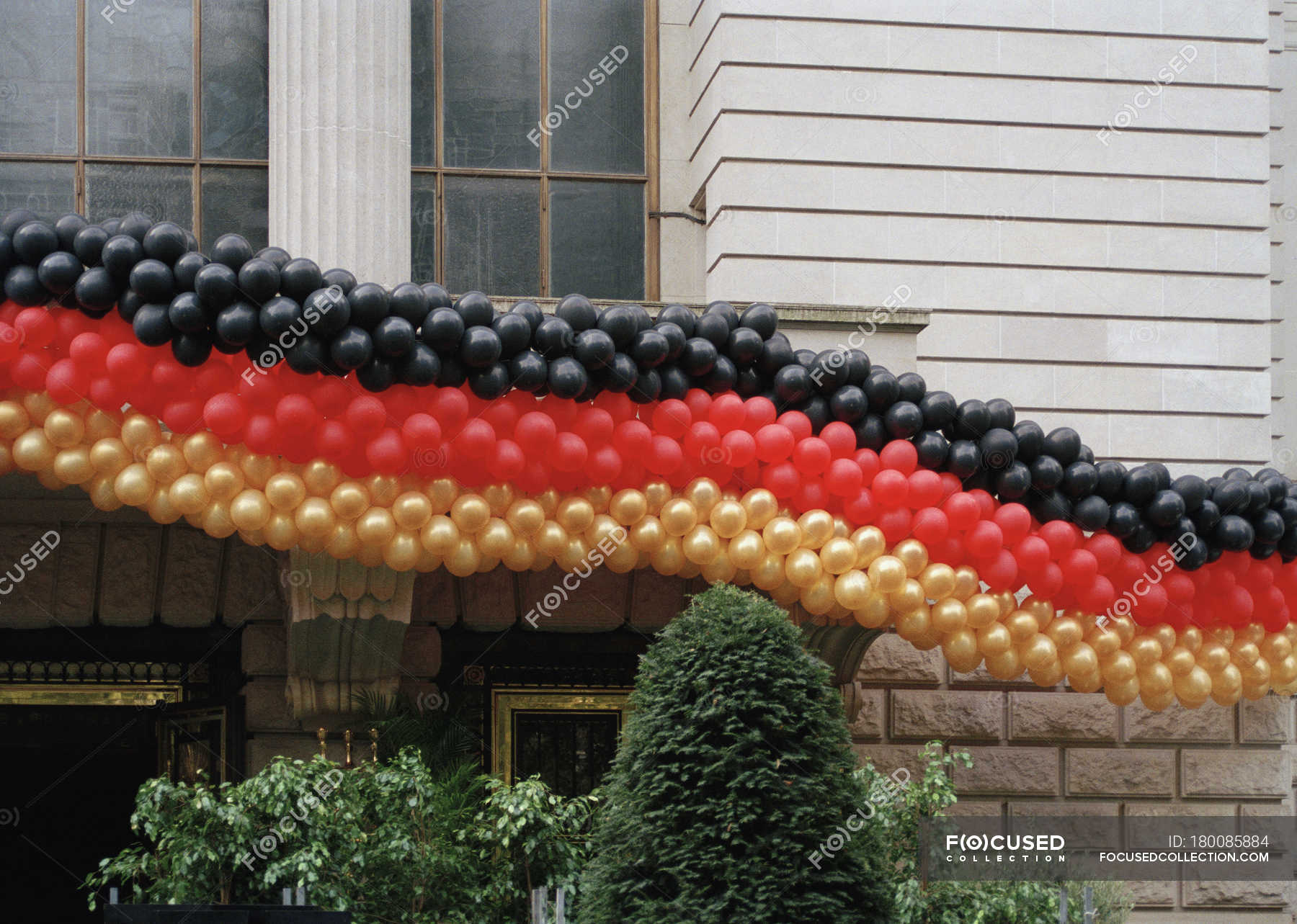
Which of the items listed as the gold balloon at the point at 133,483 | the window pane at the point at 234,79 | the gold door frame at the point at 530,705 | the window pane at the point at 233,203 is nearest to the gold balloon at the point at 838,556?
the gold door frame at the point at 530,705

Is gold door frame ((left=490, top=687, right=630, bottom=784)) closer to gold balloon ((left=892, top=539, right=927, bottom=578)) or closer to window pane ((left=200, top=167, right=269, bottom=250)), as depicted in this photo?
gold balloon ((left=892, top=539, right=927, bottom=578))

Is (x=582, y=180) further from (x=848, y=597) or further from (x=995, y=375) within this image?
(x=848, y=597)

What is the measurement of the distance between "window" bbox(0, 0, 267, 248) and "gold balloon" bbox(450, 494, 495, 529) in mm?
6207

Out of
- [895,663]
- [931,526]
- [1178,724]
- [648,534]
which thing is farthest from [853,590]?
[1178,724]

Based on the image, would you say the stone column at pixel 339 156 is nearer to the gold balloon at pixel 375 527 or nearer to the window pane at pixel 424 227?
the window pane at pixel 424 227

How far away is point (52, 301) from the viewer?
10.6 meters

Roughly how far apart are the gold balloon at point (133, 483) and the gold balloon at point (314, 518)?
3.65 feet

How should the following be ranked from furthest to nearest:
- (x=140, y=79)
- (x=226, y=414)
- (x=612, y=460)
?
(x=140, y=79) < (x=612, y=460) < (x=226, y=414)

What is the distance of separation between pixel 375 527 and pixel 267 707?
13.9ft

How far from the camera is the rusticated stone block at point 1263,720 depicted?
1548cm

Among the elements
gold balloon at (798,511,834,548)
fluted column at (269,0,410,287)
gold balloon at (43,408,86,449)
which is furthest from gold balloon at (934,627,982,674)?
gold balloon at (43,408,86,449)

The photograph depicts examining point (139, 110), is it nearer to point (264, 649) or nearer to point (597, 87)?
point (597, 87)

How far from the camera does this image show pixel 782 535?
11.5 m

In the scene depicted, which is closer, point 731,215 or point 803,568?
point 803,568
